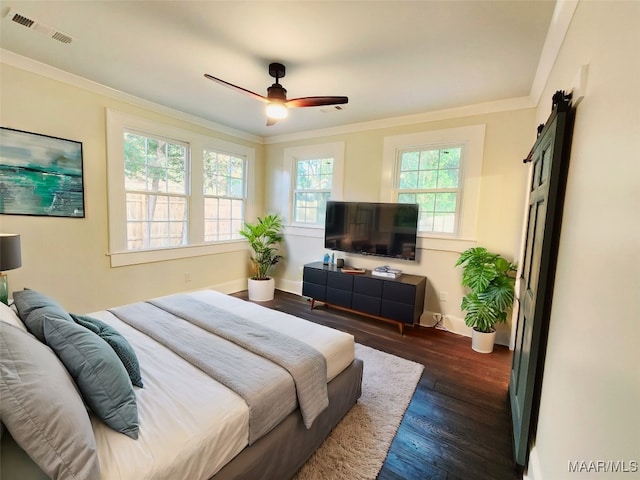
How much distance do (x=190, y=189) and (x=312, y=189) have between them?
1.80 meters

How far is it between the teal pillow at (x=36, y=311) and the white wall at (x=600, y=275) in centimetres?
203

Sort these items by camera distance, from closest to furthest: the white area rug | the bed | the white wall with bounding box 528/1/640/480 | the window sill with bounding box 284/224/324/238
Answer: the white wall with bounding box 528/1/640/480 < the bed < the white area rug < the window sill with bounding box 284/224/324/238

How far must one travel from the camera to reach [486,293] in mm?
2865

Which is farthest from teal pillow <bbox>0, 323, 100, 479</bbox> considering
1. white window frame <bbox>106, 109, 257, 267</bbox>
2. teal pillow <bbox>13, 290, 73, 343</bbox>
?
white window frame <bbox>106, 109, 257, 267</bbox>

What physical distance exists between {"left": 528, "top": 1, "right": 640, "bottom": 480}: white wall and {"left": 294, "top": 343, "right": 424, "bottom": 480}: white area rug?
2.60 feet

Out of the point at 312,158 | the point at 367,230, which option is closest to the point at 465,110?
the point at 367,230

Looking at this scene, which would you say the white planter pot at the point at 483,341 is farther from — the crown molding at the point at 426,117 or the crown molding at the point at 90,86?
the crown molding at the point at 90,86

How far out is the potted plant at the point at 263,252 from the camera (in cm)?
438

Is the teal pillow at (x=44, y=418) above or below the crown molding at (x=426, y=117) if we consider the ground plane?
below

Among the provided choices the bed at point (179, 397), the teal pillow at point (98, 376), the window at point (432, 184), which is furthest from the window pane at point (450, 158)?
the teal pillow at point (98, 376)

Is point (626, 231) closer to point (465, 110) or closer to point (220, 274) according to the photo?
point (465, 110)

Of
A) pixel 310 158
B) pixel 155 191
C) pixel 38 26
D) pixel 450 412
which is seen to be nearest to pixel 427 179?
pixel 310 158

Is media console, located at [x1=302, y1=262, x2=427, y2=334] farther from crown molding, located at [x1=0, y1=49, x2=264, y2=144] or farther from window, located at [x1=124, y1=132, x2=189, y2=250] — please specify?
crown molding, located at [x1=0, y1=49, x2=264, y2=144]

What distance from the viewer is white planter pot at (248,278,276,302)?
172 inches
